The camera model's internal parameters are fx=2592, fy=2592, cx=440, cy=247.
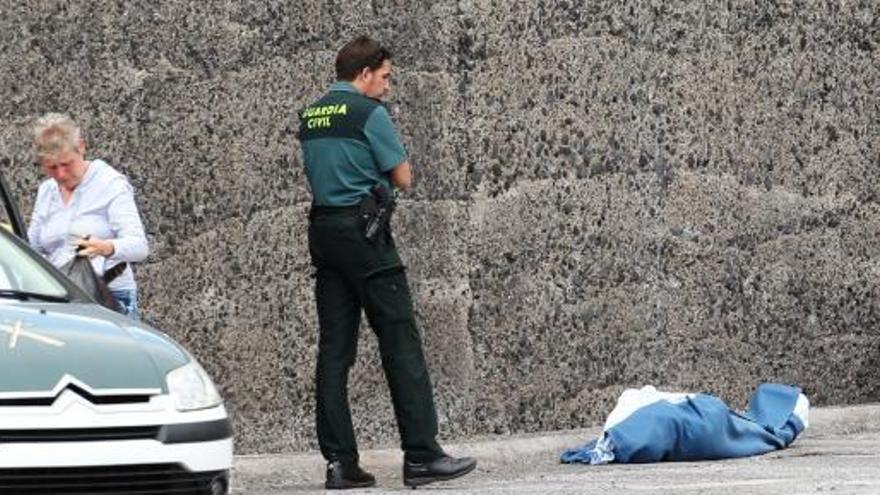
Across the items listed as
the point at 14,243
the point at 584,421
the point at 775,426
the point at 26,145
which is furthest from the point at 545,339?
the point at 14,243

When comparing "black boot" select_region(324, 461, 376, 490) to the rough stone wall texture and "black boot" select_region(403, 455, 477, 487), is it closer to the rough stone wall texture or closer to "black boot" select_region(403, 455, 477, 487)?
"black boot" select_region(403, 455, 477, 487)

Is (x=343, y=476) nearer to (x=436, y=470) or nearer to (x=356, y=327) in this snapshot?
(x=436, y=470)

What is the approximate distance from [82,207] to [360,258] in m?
1.08

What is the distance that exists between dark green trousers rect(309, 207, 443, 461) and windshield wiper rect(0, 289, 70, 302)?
6.81 feet

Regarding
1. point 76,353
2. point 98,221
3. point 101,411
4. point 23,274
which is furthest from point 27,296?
Answer: point 98,221

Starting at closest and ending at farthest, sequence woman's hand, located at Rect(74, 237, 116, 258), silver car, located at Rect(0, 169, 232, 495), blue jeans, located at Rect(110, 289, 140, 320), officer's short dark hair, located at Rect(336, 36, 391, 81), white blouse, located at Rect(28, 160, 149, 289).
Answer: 1. silver car, located at Rect(0, 169, 232, 495)
2. woman's hand, located at Rect(74, 237, 116, 258)
3. white blouse, located at Rect(28, 160, 149, 289)
4. blue jeans, located at Rect(110, 289, 140, 320)
5. officer's short dark hair, located at Rect(336, 36, 391, 81)

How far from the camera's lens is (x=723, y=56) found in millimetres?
12938

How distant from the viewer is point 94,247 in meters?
9.56

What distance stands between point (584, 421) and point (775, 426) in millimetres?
986

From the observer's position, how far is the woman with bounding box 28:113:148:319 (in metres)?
9.73

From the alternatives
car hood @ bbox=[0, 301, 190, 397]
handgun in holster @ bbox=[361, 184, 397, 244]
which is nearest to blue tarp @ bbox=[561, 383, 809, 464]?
handgun in holster @ bbox=[361, 184, 397, 244]

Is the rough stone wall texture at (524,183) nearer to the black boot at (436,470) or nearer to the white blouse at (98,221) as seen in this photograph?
the black boot at (436,470)

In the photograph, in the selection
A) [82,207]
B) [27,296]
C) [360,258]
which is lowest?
[360,258]

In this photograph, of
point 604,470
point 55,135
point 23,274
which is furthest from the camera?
point 604,470
